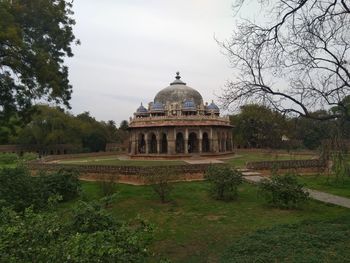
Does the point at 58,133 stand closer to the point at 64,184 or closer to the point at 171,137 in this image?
the point at 171,137

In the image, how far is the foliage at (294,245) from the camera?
22.6ft

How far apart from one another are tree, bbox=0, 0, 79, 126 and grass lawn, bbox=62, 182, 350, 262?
4.30 metres

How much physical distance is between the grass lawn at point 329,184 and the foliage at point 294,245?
6509mm

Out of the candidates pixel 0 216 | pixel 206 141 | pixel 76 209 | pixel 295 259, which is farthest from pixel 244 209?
pixel 206 141

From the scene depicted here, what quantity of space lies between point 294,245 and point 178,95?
30795 millimetres

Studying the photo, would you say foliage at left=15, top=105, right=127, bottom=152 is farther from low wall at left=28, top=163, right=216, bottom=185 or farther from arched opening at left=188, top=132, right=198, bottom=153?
low wall at left=28, top=163, right=216, bottom=185

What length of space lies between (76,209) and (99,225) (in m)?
0.69

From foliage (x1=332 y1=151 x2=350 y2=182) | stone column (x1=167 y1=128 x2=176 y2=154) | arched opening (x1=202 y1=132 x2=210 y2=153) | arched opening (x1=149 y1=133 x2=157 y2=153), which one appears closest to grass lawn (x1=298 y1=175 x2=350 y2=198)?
foliage (x1=332 y1=151 x2=350 y2=182)

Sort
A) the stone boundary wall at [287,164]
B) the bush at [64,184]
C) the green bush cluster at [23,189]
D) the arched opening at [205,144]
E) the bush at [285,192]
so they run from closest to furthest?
the green bush cluster at [23,189] → the bush at [285,192] → the bush at [64,184] → the stone boundary wall at [287,164] → the arched opening at [205,144]

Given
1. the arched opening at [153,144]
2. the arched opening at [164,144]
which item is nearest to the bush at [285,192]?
the arched opening at [164,144]

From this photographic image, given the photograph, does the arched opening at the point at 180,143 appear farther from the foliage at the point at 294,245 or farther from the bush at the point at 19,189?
the foliage at the point at 294,245

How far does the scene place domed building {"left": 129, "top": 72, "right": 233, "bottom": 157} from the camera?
106 feet

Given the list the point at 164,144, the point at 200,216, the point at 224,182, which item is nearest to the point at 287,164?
the point at 224,182

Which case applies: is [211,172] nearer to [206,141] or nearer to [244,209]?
Answer: [244,209]
